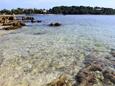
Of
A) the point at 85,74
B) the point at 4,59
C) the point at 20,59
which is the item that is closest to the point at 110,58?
the point at 85,74

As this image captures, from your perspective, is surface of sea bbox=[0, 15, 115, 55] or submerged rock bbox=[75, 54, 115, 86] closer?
submerged rock bbox=[75, 54, 115, 86]

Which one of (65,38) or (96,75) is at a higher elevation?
(96,75)

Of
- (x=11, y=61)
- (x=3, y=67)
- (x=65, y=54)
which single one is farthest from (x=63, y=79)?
(x=65, y=54)

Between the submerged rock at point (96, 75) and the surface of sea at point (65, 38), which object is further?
the surface of sea at point (65, 38)

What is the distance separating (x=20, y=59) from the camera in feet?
72.7

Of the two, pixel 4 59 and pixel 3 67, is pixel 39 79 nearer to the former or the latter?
pixel 3 67

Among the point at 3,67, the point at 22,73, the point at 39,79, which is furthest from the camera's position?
the point at 3,67

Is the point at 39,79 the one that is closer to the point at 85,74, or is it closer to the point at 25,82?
the point at 25,82

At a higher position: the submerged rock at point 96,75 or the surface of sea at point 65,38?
the submerged rock at point 96,75

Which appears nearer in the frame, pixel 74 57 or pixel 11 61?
pixel 11 61

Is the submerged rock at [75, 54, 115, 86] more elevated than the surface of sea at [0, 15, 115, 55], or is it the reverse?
the submerged rock at [75, 54, 115, 86]

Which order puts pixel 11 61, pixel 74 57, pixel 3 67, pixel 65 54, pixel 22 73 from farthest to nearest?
1. pixel 65 54
2. pixel 74 57
3. pixel 11 61
4. pixel 3 67
5. pixel 22 73

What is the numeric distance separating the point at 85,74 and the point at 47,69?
3.13m

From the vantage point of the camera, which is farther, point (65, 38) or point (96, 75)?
point (65, 38)
